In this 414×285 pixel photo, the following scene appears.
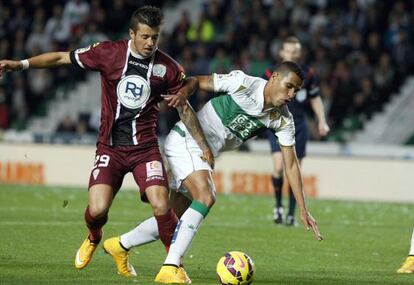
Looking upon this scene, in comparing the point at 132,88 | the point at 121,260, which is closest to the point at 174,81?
the point at 132,88

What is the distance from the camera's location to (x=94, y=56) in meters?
9.89

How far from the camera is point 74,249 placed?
1212 cm

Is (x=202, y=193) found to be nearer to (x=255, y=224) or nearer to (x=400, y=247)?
(x=400, y=247)

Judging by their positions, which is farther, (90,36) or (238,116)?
(90,36)

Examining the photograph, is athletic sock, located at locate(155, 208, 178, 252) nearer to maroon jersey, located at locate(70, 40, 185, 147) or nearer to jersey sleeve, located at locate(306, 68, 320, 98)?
maroon jersey, located at locate(70, 40, 185, 147)

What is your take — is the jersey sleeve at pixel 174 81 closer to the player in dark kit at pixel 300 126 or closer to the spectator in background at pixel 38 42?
the player in dark kit at pixel 300 126

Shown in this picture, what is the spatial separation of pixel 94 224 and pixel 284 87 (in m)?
2.11

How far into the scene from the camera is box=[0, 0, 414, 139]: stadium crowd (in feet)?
83.5

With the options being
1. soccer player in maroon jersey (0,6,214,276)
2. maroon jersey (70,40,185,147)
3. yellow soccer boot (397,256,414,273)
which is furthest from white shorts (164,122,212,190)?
yellow soccer boot (397,256,414,273)

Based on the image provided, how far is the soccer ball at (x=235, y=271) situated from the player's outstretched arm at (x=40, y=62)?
2270 mm

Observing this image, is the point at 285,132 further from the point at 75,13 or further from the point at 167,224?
the point at 75,13

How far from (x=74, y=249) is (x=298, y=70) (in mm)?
3686

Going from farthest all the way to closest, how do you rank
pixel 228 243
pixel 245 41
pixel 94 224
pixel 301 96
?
pixel 245 41
pixel 301 96
pixel 228 243
pixel 94 224

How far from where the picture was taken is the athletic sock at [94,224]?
994 cm
